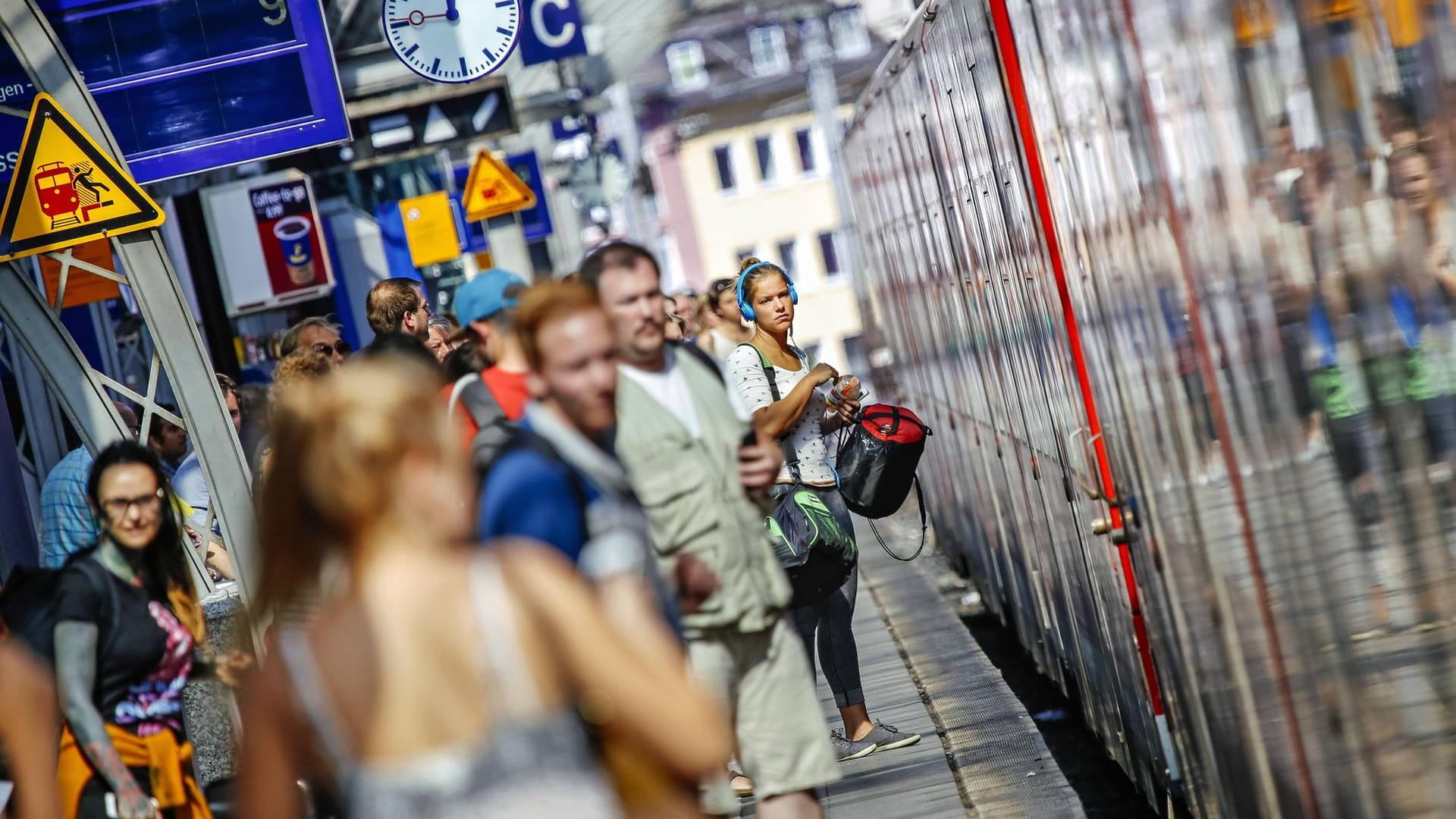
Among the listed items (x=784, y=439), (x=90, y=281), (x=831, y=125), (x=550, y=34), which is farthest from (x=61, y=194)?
(x=831, y=125)

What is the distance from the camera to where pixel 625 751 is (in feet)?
9.28

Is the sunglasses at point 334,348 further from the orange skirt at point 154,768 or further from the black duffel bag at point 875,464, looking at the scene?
the orange skirt at point 154,768

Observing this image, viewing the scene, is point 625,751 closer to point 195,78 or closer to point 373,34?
point 195,78

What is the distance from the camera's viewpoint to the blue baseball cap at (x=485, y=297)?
17.0ft

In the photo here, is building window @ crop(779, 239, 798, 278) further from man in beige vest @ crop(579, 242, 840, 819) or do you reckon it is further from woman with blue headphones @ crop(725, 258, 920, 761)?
man in beige vest @ crop(579, 242, 840, 819)

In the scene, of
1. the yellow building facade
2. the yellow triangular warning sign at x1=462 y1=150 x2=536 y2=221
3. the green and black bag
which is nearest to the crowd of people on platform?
the green and black bag

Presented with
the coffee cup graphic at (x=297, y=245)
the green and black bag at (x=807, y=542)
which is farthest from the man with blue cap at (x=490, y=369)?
the coffee cup graphic at (x=297, y=245)

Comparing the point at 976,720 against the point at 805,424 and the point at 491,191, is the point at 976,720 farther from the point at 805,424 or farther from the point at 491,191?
the point at 491,191

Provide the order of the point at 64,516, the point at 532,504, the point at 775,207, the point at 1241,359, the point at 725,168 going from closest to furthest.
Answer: the point at 1241,359 < the point at 532,504 < the point at 64,516 < the point at 775,207 < the point at 725,168

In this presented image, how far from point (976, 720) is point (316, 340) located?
3.10 meters

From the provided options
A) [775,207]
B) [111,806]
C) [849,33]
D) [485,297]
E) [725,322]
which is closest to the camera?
[111,806]

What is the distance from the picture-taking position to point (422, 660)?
239 centimetres

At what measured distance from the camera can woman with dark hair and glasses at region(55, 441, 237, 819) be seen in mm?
4543

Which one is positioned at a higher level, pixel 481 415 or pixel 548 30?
pixel 548 30
